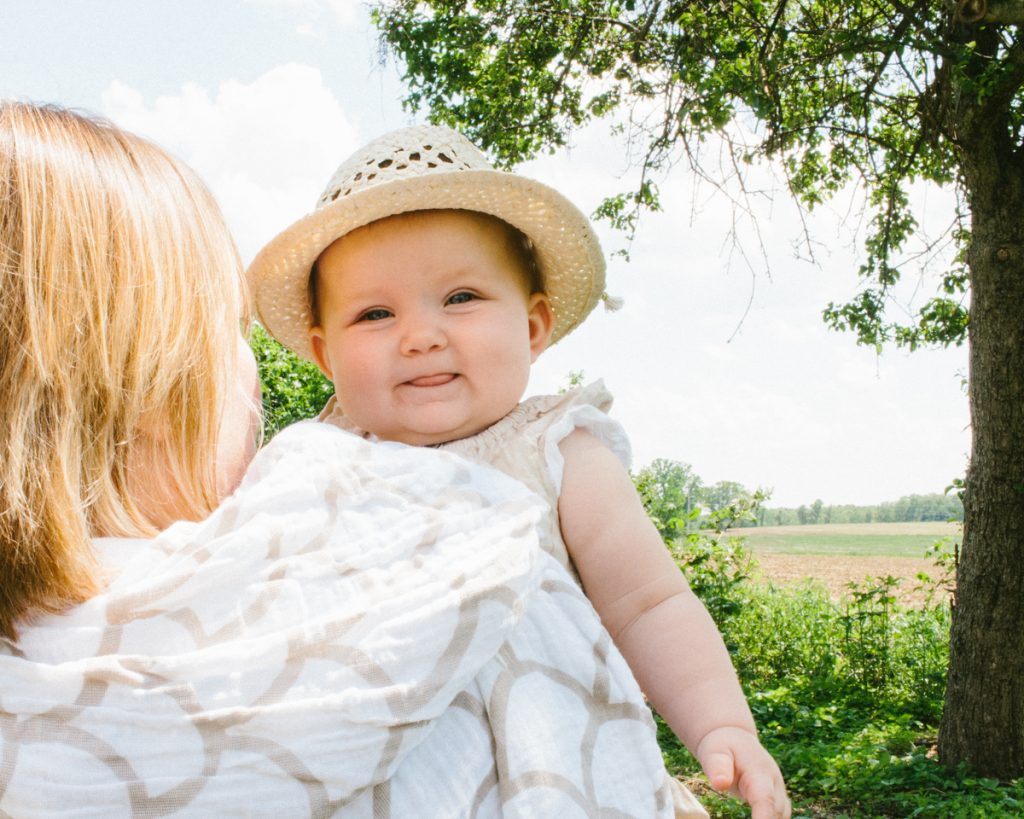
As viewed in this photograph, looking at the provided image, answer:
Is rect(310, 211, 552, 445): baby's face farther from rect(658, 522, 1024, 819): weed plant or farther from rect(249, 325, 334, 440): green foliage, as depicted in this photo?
rect(249, 325, 334, 440): green foliage

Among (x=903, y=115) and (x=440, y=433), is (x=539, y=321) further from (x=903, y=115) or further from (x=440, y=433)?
(x=903, y=115)

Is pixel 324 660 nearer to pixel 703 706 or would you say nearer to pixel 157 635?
pixel 157 635

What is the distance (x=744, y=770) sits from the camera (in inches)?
48.0

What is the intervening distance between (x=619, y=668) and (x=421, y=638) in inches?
10.8

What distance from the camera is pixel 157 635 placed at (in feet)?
3.06

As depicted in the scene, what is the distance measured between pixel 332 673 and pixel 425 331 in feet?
2.16

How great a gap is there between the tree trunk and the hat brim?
433cm

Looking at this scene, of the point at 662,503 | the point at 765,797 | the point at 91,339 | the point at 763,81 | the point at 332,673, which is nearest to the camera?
the point at 332,673

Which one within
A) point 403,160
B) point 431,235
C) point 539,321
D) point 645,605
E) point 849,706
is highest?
point 403,160

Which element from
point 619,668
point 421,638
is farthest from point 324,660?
point 619,668


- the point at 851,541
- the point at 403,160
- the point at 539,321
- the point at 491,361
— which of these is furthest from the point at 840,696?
the point at 851,541

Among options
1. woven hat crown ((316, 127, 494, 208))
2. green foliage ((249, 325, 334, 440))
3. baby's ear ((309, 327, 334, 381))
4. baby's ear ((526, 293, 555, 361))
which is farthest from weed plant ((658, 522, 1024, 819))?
woven hat crown ((316, 127, 494, 208))

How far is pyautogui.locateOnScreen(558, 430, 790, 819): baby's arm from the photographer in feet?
4.23

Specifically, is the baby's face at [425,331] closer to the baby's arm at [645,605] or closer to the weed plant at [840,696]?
the baby's arm at [645,605]
